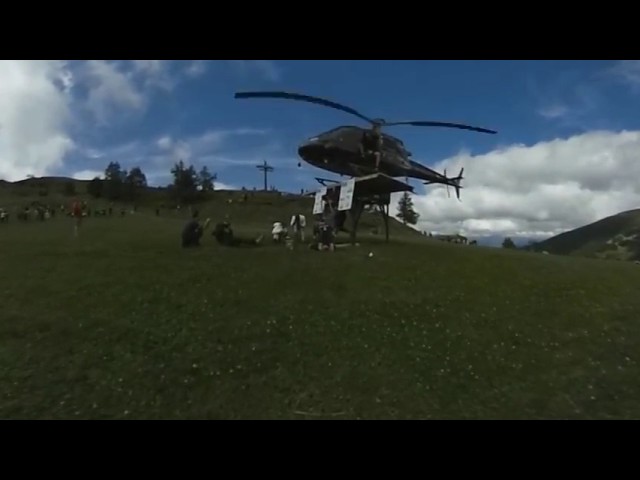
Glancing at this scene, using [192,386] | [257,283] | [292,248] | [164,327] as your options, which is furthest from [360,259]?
[192,386]

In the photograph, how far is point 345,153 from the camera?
25.8m

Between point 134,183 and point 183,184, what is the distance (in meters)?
9.77

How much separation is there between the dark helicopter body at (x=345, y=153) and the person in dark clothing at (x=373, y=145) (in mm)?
202

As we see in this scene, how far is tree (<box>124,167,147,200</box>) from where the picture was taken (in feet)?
246

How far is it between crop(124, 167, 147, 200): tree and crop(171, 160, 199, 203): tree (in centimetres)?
651

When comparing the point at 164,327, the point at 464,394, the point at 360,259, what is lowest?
the point at 464,394

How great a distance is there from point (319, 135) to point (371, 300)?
558 inches

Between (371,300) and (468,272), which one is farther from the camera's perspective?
(468,272)

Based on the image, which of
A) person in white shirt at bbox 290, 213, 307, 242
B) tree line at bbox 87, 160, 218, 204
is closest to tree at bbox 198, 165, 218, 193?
tree line at bbox 87, 160, 218, 204

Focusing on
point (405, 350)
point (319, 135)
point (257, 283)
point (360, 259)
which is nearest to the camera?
point (405, 350)

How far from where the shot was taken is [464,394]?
902 centimetres

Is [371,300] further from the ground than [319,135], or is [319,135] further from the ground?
[319,135]
